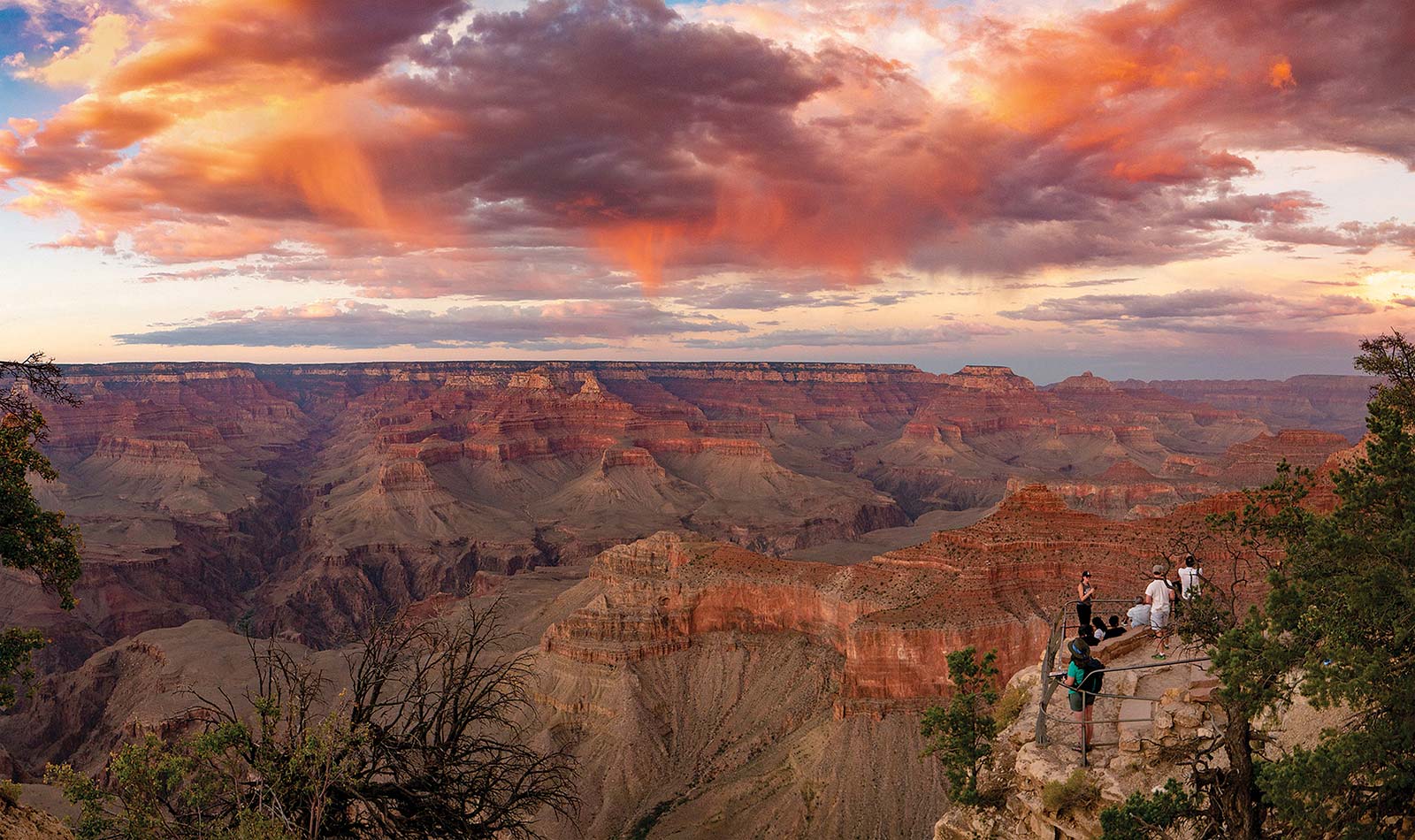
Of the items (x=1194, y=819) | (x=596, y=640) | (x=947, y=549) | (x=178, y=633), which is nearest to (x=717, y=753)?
(x=596, y=640)

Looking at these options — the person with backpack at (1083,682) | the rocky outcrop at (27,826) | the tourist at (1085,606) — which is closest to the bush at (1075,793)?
the person with backpack at (1083,682)

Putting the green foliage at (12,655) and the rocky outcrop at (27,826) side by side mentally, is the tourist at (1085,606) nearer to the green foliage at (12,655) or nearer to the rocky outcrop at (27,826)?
the rocky outcrop at (27,826)

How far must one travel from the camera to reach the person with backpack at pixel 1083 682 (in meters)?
17.9

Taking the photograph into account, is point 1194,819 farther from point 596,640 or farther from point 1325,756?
point 596,640

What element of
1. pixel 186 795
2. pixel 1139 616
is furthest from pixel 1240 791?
pixel 186 795

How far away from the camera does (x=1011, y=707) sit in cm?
2439

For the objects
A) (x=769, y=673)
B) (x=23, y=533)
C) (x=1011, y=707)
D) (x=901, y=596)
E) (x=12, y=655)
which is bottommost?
(x=769, y=673)

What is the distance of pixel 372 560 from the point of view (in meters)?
170

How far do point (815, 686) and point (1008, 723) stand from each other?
46.2m

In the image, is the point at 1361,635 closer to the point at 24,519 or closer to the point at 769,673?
the point at 24,519

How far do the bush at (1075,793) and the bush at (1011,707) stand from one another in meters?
6.55

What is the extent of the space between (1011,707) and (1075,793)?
288 inches

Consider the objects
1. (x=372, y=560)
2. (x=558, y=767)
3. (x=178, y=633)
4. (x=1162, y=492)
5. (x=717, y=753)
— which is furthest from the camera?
(x=372, y=560)

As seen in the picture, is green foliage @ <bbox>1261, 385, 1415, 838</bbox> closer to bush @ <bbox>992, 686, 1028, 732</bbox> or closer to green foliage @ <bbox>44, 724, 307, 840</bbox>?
bush @ <bbox>992, 686, 1028, 732</bbox>
